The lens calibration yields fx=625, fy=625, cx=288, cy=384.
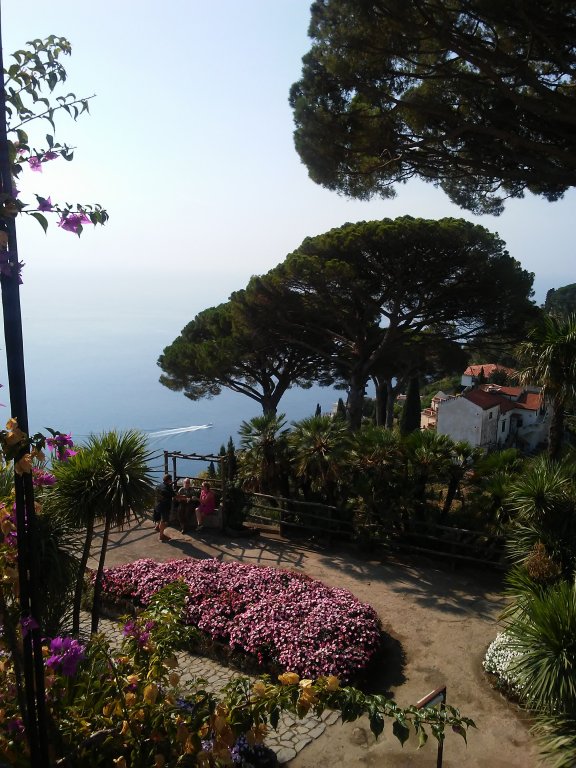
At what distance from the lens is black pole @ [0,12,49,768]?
220cm

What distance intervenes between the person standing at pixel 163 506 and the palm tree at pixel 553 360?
6.54m

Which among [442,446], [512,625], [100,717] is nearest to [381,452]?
[442,446]

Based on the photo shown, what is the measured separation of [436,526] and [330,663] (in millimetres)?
3931

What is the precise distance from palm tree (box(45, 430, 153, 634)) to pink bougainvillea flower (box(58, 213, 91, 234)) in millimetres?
4360

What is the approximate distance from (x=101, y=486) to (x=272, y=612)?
2.82 metres

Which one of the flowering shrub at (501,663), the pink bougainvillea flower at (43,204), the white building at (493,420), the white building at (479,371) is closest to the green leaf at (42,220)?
the pink bougainvillea flower at (43,204)

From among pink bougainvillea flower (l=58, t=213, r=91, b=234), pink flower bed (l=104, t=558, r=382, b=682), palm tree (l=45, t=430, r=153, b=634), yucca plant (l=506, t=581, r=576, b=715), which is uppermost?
pink bougainvillea flower (l=58, t=213, r=91, b=234)

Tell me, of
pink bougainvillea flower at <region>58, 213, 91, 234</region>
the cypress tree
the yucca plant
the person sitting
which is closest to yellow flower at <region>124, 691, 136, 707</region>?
pink bougainvillea flower at <region>58, 213, 91, 234</region>

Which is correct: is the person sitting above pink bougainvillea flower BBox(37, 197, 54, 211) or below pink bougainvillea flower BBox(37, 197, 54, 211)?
below

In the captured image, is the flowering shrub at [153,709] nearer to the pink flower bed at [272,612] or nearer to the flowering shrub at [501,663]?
the pink flower bed at [272,612]

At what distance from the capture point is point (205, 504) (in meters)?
11.6

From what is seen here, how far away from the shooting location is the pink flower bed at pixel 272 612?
691cm

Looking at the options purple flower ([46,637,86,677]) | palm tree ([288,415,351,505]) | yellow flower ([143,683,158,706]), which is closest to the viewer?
yellow flower ([143,683,158,706])

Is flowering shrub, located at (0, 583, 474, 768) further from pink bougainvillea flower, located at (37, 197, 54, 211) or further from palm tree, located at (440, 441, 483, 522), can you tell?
palm tree, located at (440, 441, 483, 522)
